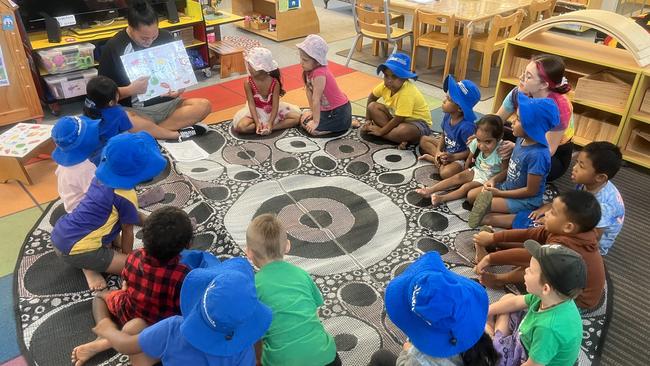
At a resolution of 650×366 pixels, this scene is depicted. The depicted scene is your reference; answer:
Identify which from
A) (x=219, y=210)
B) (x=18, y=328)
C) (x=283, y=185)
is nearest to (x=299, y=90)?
(x=283, y=185)

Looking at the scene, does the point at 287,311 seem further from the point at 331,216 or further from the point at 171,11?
the point at 171,11

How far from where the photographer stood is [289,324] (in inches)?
69.3

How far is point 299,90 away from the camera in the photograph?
5043mm

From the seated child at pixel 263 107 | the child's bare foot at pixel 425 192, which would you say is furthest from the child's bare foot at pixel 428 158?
the seated child at pixel 263 107

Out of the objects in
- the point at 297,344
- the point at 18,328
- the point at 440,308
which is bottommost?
the point at 18,328

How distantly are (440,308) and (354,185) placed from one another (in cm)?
202

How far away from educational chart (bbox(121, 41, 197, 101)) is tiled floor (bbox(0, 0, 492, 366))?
1.56 ft

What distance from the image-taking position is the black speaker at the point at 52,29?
14.4 feet

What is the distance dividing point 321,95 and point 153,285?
2.38 meters

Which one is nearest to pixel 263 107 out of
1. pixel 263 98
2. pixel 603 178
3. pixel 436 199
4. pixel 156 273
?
pixel 263 98

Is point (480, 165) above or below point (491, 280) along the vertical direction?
above

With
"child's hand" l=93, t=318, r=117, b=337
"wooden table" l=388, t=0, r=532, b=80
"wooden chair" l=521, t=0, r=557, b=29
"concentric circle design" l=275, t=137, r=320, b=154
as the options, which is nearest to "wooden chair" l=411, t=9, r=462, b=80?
"wooden table" l=388, t=0, r=532, b=80

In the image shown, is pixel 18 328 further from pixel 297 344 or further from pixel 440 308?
pixel 440 308

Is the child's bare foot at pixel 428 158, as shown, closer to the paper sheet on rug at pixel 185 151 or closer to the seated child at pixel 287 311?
the paper sheet on rug at pixel 185 151
